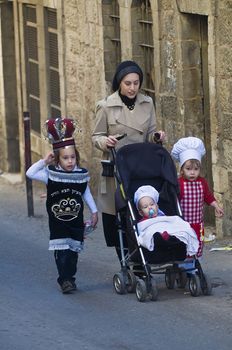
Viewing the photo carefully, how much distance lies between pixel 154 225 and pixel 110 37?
24.4 ft

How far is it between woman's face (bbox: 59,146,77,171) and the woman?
10.4 inches

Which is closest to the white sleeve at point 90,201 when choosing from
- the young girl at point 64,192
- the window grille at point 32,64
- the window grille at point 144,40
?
the young girl at point 64,192

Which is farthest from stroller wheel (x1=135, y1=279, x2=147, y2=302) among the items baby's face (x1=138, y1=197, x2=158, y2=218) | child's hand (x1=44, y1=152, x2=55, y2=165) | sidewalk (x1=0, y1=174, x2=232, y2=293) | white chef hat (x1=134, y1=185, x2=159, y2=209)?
child's hand (x1=44, y1=152, x2=55, y2=165)

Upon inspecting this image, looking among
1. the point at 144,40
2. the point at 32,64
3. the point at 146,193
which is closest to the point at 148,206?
the point at 146,193

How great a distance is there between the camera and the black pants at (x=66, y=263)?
11.0m

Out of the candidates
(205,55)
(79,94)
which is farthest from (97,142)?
(79,94)

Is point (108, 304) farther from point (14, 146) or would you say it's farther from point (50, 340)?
point (14, 146)

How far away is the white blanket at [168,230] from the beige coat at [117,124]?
71 centimetres

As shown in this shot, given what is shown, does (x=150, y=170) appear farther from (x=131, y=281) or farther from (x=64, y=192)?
(x=131, y=281)

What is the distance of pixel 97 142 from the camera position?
36.0 ft

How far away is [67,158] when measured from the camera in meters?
10.8

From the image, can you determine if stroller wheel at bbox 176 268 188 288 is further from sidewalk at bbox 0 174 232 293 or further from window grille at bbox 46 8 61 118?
window grille at bbox 46 8 61 118

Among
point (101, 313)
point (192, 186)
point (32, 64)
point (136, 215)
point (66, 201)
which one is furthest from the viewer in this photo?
point (32, 64)

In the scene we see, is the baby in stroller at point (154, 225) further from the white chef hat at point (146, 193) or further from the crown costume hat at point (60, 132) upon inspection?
the crown costume hat at point (60, 132)
